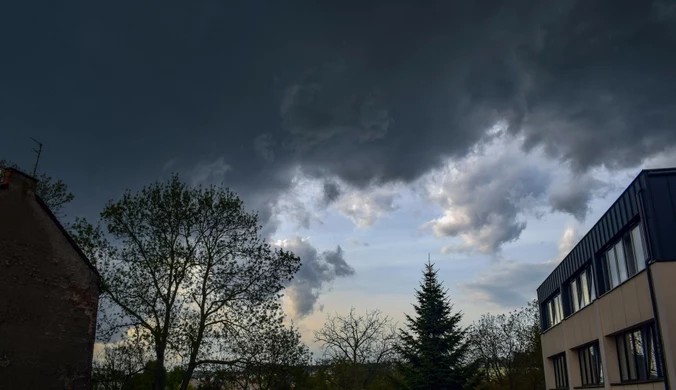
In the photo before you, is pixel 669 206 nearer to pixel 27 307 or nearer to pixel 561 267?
pixel 561 267

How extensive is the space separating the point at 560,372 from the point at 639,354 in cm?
1297

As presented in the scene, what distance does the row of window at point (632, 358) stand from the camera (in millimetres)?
16234

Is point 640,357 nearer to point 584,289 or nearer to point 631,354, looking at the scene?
point 631,354

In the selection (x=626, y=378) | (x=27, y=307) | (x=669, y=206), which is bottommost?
(x=626, y=378)

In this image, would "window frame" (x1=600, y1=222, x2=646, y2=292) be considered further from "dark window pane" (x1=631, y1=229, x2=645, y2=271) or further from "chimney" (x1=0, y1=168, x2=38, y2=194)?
"chimney" (x1=0, y1=168, x2=38, y2=194)

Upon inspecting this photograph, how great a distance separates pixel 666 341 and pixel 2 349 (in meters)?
18.5

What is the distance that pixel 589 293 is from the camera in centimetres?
2245

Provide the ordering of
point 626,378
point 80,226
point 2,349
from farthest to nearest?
point 80,226 → point 626,378 → point 2,349

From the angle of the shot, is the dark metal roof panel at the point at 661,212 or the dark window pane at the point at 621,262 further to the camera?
the dark window pane at the point at 621,262

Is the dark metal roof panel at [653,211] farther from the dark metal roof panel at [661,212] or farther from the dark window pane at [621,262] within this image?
the dark window pane at [621,262]

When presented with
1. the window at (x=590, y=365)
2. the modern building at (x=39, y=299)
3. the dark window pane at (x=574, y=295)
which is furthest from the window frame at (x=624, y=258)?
the modern building at (x=39, y=299)

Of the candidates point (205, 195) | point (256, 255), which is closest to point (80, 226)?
point (205, 195)

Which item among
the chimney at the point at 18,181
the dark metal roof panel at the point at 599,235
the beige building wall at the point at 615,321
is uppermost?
the chimney at the point at 18,181

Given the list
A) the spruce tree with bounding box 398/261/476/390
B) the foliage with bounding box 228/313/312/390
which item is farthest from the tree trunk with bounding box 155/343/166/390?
the spruce tree with bounding box 398/261/476/390
